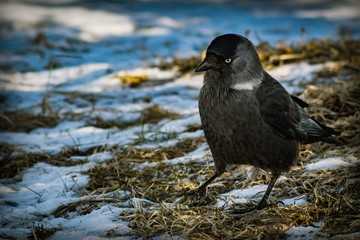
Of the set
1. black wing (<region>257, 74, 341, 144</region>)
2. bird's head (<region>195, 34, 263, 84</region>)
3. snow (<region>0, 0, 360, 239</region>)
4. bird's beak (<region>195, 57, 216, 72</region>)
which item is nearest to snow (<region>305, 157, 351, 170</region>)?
snow (<region>0, 0, 360, 239</region>)

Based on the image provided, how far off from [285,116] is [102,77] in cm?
454

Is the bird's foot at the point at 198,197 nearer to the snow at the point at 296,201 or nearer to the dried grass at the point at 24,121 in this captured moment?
the snow at the point at 296,201

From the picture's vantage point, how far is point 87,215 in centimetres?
384

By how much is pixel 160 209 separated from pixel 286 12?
9.61 m

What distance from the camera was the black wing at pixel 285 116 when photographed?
4.06 m

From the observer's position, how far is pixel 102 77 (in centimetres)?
818

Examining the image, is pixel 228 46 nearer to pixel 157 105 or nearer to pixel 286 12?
pixel 157 105

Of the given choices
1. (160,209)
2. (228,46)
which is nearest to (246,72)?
(228,46)

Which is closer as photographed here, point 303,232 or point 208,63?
point 303,232

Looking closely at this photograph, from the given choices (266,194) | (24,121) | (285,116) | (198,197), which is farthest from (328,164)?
(24,121)

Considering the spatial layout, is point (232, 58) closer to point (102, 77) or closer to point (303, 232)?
point (303, 232)

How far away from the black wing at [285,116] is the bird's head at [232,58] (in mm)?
165

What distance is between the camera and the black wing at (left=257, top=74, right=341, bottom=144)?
406 centimetres

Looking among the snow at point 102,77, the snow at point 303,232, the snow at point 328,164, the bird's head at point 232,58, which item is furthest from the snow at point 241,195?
the bird's head at point 232,58
